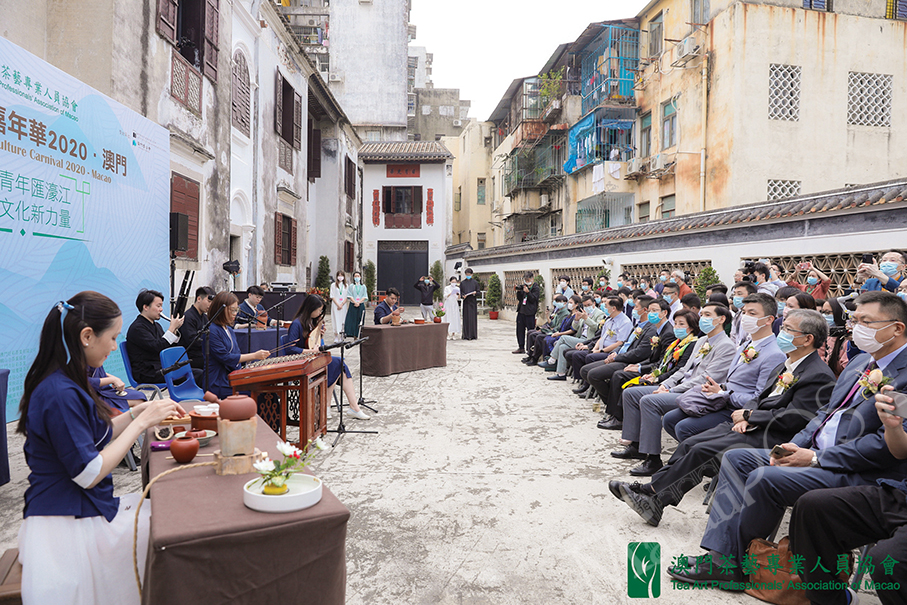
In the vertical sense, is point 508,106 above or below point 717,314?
above

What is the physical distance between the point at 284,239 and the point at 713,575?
13523 mm

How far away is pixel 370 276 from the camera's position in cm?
2639

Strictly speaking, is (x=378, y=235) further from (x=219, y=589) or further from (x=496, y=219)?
(x=219, y=589)

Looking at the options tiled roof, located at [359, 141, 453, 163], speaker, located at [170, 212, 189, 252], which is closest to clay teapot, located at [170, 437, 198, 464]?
speaker, located at [170, 212, 189, 252]

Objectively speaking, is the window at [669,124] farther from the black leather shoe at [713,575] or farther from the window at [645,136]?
the black leather shoe at [713,575]

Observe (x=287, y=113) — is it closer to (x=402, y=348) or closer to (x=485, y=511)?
(x=402, y=348)

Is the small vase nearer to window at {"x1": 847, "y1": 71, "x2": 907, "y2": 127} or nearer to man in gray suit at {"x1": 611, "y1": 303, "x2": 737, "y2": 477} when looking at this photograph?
man in gray suit at {"x1": 611, "y1": 303, "x2": 737, "y2": 477}

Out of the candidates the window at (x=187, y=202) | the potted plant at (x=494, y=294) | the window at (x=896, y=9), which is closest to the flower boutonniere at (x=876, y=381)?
the window at (x=187, y=202)

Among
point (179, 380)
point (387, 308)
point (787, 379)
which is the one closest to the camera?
point (787, 379)

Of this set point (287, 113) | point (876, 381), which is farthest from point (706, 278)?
point (287, 113)

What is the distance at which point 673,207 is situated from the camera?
52.1 ft

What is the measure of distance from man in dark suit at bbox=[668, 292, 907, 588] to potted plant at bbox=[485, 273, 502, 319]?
18526 millimetres

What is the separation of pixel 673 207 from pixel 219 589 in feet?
52.3

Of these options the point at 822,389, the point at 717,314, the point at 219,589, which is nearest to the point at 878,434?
the point at 822,389
